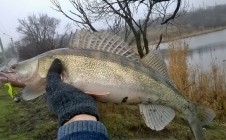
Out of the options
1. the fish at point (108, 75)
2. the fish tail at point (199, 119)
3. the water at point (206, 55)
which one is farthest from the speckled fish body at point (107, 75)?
the water at point (206, 55)

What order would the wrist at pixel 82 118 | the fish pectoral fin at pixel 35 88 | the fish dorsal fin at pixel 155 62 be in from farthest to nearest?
the fish dorsal fin at pixel 155 62
the fish pectoral fin at pixel 35 88
the wrist at pixel 82 118

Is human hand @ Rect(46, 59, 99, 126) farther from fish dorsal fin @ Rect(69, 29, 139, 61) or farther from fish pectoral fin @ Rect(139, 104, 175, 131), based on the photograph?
fish pectoral fin @ Rect(139, 104, 175, 131)

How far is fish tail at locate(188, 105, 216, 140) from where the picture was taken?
9.39ft

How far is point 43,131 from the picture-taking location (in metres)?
6.23

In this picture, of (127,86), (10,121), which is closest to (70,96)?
(127,86)

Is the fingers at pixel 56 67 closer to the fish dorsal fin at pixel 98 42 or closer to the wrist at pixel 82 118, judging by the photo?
the fish dorsal fin at pixel 98 42

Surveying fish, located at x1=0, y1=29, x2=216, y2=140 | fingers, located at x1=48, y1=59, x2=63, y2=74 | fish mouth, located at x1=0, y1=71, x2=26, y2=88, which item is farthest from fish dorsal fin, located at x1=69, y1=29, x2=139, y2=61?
fish mouth, located at x1=0, y1=71, x2=26, y2=88

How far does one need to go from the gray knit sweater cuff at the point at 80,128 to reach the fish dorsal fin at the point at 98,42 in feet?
3.17

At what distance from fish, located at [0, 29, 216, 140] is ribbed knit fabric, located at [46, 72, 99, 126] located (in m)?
0.19

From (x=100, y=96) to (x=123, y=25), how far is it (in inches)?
389

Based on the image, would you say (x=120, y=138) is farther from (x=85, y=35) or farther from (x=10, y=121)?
(x=85, y=35)

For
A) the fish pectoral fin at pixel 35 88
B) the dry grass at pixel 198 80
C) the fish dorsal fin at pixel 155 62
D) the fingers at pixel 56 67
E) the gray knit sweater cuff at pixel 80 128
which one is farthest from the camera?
the dry grass at pixel 198 80

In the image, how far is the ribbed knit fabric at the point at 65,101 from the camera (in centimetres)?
195

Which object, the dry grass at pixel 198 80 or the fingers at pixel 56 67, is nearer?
the fingers at pixel 56 67
